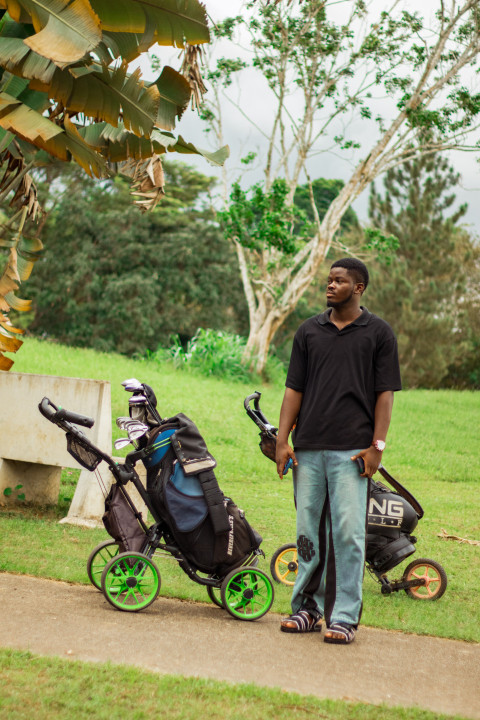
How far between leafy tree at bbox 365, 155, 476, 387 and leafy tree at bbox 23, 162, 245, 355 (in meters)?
7.57

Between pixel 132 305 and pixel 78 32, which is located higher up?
pixel 78 32

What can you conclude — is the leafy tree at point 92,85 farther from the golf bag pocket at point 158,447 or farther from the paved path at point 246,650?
the paved path at point 246,650

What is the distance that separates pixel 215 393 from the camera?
20031 millimetres

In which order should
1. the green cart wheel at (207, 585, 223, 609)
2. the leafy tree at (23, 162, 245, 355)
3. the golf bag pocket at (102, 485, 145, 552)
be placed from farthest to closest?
the leafy tree at (23, 162, 245, 355) → the green cart wheel at (207, 585, 223, 609) → the golf bag pocket at (102, 485, 145, 552)

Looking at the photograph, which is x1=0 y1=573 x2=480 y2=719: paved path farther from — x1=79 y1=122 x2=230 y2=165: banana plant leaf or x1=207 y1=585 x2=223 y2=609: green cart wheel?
x1=79 y1=122 x2=230 y2=165: banana plant leaf

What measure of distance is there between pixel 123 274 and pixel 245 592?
103ft

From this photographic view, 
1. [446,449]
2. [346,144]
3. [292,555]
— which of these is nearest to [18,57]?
[292,555]

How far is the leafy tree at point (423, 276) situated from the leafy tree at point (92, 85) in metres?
31.2

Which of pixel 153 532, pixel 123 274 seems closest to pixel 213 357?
pixel 123 274

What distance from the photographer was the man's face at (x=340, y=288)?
4.86 metres

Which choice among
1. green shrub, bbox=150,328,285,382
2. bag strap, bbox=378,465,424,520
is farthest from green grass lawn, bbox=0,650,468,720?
green shrub, bbox=150,328,285,382

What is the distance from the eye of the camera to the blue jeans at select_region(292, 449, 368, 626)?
475cm

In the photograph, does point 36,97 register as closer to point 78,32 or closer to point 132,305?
point 78,32

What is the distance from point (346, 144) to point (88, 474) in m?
21.2
